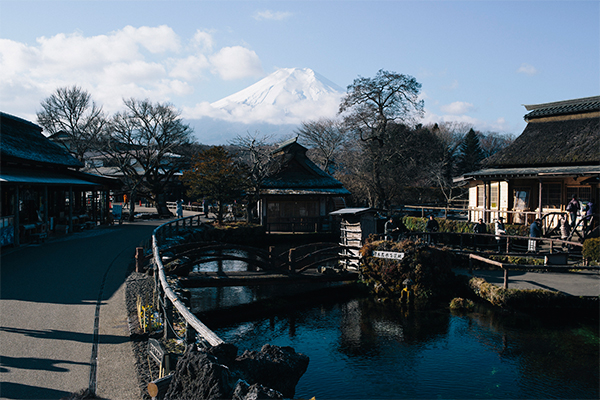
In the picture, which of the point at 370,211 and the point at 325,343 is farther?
the point at 370,211

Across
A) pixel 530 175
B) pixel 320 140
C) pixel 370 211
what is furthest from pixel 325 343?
pixel 320 140

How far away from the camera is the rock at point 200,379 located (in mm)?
3457

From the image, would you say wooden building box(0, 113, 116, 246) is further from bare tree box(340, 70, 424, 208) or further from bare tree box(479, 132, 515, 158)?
bare tree box(479, 132, 515, 158)

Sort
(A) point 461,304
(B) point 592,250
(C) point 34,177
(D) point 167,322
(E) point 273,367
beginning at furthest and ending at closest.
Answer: (C) point 34,177 → (B) point 592,250 → (A) point 461,304 → (D) point 167,322 → (E) point 273,367

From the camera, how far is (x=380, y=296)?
15.0 m

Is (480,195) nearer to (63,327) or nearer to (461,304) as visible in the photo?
(461,304)

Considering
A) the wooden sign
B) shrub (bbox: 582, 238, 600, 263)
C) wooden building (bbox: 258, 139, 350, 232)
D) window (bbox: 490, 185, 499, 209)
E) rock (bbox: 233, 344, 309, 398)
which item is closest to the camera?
rock (bbox: 233, 344, 309, 398)

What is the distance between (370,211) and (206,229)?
12733mm

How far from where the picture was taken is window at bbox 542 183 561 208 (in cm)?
2097

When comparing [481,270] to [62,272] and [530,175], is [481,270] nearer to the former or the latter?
[530,175]

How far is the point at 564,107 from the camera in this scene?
23.1 meters

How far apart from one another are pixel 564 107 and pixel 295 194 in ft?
57.4

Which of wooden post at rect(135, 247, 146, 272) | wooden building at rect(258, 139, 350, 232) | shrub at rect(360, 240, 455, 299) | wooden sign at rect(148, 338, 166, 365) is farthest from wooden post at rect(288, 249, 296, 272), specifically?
wooden building at rect(258, 139, 350, 232)

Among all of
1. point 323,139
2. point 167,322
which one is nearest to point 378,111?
point 323,139
